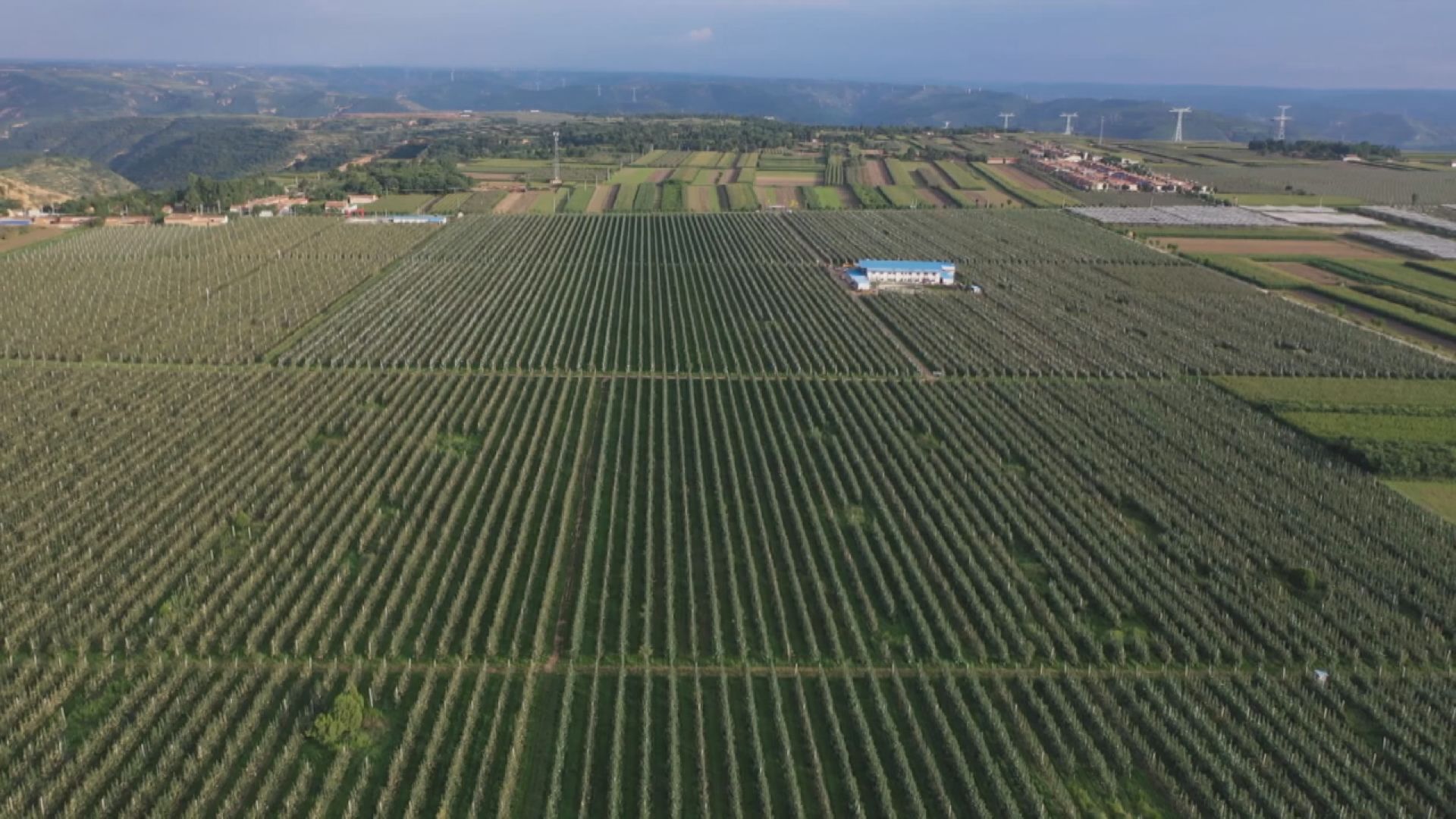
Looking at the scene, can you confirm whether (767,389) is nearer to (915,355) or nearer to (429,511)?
(915,355)

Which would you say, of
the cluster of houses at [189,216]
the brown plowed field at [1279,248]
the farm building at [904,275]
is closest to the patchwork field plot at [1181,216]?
the brown plowed field at [1279,248]

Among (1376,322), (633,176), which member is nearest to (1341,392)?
(1376,322)

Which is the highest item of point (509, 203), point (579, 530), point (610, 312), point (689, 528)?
point (509, 203)

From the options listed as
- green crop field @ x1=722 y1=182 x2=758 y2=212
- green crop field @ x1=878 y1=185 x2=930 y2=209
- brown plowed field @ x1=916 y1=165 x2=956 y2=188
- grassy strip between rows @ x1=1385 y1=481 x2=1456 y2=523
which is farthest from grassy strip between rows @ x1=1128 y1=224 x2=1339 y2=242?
grassy strip between rows @ x1=1385 y1=481 x2=1456 y2=523

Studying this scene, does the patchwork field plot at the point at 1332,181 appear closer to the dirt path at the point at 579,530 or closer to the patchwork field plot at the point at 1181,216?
the patchwork field plot at the point at 1181,216

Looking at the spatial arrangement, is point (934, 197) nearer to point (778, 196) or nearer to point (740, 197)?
point (778, 196)

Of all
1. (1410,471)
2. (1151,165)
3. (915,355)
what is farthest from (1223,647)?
(1151,165)

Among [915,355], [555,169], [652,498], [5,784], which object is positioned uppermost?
[555,169]

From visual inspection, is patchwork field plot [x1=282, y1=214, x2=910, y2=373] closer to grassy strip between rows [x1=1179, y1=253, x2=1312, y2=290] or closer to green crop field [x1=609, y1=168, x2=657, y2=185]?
grassy strip between rows [x1=1179, y1=253, x2=1312, y2=290]
